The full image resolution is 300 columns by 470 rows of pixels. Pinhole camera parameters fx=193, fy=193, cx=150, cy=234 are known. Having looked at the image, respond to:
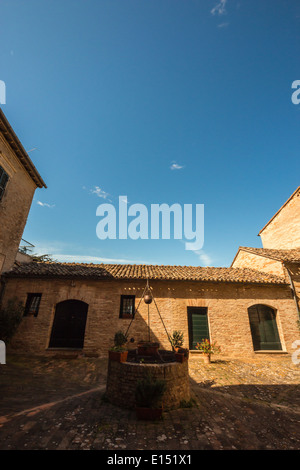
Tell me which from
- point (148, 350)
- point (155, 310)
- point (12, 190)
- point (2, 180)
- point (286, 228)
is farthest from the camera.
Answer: point (286, 228)

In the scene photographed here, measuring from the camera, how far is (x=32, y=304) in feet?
34.0

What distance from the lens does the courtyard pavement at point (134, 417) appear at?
11.8 ft

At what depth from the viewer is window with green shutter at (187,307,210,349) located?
10.3 metres

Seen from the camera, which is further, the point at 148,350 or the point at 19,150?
the point at 19,150

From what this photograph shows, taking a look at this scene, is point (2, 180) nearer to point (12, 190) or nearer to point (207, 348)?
point (12, 190)

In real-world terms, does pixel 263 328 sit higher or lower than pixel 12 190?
lower

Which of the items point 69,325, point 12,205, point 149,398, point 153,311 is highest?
point 12,205

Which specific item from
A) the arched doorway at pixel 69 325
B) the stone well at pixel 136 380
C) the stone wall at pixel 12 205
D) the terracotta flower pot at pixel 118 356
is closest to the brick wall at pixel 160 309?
the arched doorway at pixel 69 325

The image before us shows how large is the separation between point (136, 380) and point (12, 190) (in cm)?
1084

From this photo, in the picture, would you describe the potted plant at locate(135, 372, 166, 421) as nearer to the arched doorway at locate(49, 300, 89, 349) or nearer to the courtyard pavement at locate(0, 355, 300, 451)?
the courtyard pavement at locate(0, 355, 300, 451)

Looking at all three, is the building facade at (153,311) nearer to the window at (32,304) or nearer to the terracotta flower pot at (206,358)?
the window at (32,304)

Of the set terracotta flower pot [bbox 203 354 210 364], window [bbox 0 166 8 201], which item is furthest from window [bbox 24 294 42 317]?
terracotta flower pot [bbox 203 354 210 364]

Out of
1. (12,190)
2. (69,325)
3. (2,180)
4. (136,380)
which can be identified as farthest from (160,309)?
(2,180)
